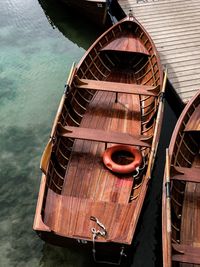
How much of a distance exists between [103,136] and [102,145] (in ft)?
3.27

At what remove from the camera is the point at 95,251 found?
7.22 metres

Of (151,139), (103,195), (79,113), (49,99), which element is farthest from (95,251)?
(49,99)

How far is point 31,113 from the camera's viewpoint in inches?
502

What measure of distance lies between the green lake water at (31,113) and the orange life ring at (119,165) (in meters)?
1.51

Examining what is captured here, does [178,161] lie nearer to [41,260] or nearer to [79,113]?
[79,113]

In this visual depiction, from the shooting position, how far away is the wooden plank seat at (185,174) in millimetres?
7805

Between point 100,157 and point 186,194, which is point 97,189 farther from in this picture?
point 186,194

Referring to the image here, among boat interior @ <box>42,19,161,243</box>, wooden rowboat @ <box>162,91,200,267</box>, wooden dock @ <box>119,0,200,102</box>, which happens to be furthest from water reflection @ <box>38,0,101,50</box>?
wooden rowboat @ <box>162,91,200,267</box>

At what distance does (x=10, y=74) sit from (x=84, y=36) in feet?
13.7

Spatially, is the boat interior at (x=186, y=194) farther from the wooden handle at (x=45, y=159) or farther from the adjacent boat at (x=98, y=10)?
the adjacent boat at (x=98, y=10)

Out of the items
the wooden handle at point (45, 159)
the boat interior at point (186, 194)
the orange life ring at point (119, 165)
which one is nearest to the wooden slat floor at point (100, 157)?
the orange life ring at point (119, 165)

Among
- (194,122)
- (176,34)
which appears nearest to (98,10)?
(176,34)

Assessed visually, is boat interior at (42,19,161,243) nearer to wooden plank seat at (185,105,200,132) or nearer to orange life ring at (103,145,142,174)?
orange life ring at (103,145,142,174)

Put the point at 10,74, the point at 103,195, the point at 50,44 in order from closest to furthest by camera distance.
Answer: the point at 103,195 → the point at 10,74 → the point at 50,44
